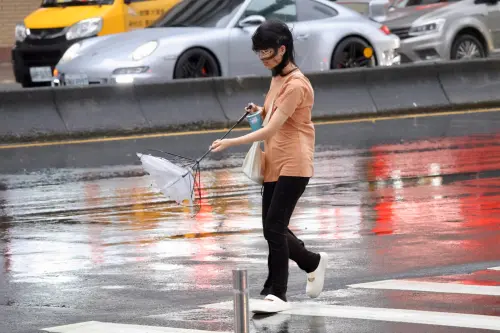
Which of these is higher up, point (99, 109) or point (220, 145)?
point (220, 145)

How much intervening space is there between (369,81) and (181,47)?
114 inches

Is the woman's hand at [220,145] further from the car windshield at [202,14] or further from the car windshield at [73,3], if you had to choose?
the car windshield at [73,3]

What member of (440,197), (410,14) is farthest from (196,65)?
(440,197)

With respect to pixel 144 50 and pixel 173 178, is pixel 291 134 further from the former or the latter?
pixel 144 50

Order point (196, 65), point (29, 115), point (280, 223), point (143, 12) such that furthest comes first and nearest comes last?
1. point (143, 12)
2. point (196, 65)
3. point (29, 115)
4. point (280, 223)

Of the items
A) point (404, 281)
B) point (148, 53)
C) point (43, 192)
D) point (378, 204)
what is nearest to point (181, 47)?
Answer: point (148, 53)

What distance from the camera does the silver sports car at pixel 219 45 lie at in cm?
2027

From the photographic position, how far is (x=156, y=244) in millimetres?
10984

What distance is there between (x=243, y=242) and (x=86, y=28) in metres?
13.2

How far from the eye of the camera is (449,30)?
24234 millimetres

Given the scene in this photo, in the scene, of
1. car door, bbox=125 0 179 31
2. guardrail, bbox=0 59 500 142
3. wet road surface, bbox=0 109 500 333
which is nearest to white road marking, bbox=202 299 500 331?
wet road surface, bbox=0 109 500 333

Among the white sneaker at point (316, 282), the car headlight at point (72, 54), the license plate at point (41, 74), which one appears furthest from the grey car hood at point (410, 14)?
the white sneaker at point (316, 282)

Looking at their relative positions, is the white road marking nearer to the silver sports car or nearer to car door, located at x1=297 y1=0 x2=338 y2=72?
the silver sports car

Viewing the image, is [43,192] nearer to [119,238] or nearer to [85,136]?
[119,238]
